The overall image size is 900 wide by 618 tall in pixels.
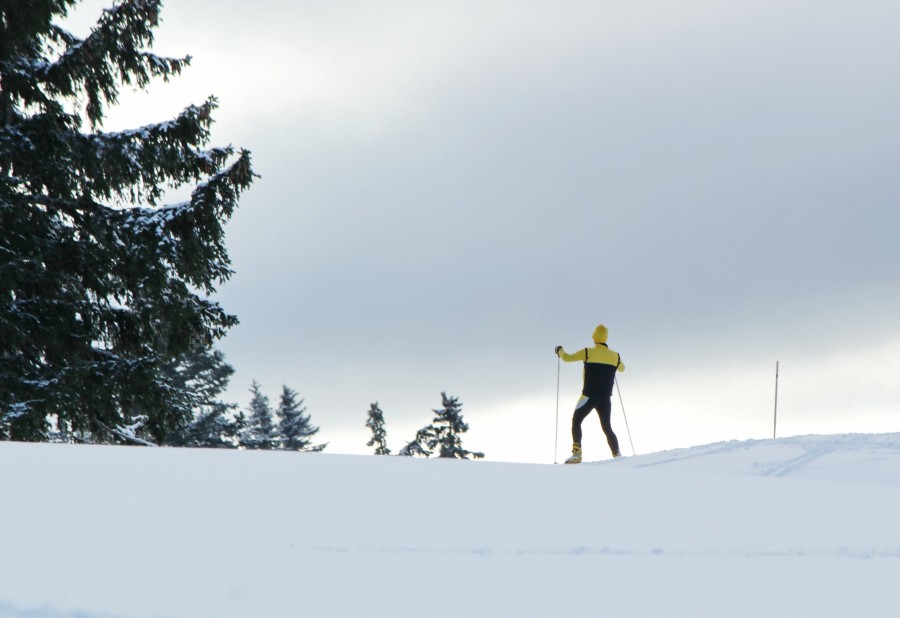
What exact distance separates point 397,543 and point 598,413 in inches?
373

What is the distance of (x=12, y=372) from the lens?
13188mm

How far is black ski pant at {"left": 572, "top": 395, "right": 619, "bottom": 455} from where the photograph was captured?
12.1m

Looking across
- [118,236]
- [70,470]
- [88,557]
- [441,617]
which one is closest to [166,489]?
[70,470]

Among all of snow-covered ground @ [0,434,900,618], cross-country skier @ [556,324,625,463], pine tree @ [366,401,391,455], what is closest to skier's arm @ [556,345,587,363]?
cross-country skier @ [556,324,625,463]

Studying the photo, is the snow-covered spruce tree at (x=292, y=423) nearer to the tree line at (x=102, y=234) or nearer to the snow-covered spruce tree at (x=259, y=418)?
the snow-covered spruce tree at (x=259, y=418)

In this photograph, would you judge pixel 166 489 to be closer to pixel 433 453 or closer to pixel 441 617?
pixel 441 617

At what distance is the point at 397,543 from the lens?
10.3 ft

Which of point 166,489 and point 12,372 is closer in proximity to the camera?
point 166,489

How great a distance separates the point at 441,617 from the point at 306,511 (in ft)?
3.12

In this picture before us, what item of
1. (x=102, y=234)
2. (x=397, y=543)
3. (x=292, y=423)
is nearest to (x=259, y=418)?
(x=292, y=423)

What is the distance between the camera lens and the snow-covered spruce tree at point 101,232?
13.3 m

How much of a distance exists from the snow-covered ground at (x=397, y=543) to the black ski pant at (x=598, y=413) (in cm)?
735

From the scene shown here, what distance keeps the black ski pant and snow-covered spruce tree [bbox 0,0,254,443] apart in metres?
5.07

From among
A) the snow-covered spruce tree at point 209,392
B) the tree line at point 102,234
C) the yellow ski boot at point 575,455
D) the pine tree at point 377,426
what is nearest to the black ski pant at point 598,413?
the yellow ski boot at point 575,455
